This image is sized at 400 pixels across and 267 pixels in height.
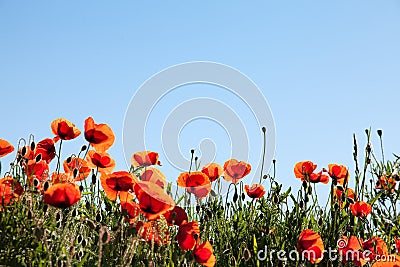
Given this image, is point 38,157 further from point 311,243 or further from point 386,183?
point 386,183

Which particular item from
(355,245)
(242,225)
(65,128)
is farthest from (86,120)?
(355,245)

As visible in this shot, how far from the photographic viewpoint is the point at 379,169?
3861 mm

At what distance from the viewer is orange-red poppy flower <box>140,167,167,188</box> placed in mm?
2996

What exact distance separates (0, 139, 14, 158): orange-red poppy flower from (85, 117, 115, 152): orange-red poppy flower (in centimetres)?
43

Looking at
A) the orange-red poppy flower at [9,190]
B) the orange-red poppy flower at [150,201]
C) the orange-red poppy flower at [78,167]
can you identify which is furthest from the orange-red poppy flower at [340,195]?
the orange-red poppy flower at [9,190]

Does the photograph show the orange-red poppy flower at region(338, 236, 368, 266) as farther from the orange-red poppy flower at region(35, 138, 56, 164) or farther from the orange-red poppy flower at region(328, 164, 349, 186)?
the orange-red poppy flower at region(35, 138, 56, 164)

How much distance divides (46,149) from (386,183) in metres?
2.21

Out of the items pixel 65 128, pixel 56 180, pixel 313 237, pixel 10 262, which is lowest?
pixel 10 262

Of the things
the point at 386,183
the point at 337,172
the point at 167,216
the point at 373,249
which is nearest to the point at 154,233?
the point at 167,216

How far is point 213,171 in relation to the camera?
3391 mm

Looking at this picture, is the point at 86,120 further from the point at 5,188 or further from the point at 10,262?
the point at 10,262

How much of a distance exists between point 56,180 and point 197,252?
0.96 m

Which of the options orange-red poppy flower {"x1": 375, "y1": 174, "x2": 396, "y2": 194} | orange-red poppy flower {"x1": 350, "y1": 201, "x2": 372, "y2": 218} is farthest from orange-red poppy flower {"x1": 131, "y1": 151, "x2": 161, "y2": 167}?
orange-red poppy flower {"x1": 375, "y1": 174, "x2": 396, "y2": 194}

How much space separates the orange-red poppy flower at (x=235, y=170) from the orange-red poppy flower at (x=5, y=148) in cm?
131
